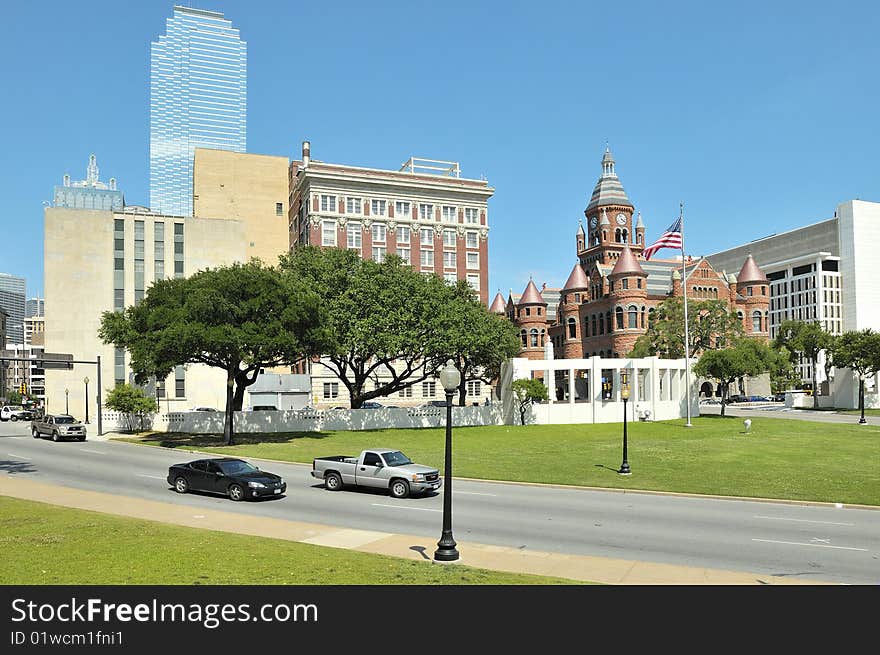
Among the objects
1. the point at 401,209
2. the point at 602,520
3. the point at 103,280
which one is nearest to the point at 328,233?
the point at 401,209

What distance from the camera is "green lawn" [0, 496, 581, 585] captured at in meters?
12.2

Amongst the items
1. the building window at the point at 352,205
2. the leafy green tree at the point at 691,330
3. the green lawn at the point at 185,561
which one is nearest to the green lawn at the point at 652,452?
the green lawn at the point at 185,561

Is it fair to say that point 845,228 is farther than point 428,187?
Yes

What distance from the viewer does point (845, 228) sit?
165m

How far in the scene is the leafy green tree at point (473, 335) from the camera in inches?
2153

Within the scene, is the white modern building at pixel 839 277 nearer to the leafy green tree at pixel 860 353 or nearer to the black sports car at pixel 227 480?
the leafy green tree at pixel 860 353

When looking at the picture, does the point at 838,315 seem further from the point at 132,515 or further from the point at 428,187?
the point at 132,515

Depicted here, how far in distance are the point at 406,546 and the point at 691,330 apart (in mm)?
75957

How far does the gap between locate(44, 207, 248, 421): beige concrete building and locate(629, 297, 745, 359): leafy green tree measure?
54.1 m

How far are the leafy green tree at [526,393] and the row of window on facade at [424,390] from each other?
31.2 metres

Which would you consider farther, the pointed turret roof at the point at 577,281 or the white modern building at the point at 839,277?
the white modern building at the point at 839,277

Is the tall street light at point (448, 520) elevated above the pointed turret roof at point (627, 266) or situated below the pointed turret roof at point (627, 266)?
below
